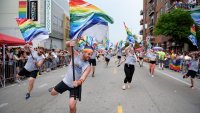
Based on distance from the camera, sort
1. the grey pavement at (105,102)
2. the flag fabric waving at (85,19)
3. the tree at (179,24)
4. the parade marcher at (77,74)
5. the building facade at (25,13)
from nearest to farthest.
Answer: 1. the parade marcher at (77,74)
2. the flag fabric waving at (85,19)
3. the grey pavement at (105,102)
4. the tree at (179,24)
5. the building facade at (25,13)

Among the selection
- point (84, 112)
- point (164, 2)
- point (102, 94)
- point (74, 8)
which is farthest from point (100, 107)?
point (164, 2)

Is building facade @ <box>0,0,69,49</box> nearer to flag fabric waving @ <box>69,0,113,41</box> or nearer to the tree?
the tree

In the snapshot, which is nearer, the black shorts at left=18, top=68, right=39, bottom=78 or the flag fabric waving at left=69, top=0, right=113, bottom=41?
the flag fabric waving at left=69, top=0, right=113, bottom=41

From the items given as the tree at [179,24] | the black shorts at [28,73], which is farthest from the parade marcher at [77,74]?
the tree at [179,24]

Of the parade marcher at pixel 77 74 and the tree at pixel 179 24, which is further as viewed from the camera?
the tree at pixel 179 24

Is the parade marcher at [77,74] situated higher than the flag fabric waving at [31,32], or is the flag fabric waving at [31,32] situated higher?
the flag fabric waving at [31,32]

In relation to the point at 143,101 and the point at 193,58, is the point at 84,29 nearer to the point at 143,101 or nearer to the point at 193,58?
the point at 143,101

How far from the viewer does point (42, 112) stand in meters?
7.88

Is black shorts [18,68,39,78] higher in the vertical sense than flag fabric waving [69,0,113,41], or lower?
lower

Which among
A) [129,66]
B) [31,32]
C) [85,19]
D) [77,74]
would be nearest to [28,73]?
[31,32]

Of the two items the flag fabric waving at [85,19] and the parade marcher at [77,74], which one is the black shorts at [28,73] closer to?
the parade marcher at [77,74]

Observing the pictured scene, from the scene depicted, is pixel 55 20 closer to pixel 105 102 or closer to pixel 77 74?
pixel 105 102

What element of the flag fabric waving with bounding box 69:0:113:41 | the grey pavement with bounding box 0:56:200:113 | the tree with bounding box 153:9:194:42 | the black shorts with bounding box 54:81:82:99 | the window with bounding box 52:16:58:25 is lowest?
the grey pavement with bounding box 0:56:200:113

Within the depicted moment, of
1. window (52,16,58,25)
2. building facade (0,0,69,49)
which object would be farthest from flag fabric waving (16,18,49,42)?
window (52,16,58,25)
